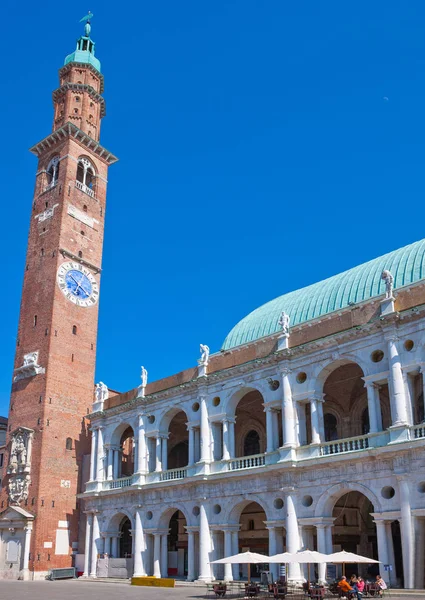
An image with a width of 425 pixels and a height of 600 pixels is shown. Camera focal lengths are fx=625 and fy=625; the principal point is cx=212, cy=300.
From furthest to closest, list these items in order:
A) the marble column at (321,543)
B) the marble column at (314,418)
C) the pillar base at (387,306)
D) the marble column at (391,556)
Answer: the marble column at (314,418), the pillar base at (387,306), the marble column at (321,543), the marble column at (391,556)

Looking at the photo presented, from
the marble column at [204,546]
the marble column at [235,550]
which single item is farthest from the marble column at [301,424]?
the marble column at [204,546]

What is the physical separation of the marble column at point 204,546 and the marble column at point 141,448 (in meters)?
6.70

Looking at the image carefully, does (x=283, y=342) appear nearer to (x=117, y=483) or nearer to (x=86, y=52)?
(x=117, y=483)

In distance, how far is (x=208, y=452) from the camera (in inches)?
1431

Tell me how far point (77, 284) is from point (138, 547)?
2130cm

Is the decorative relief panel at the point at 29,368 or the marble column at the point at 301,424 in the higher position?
the decorative relief panel at the point at 29,368

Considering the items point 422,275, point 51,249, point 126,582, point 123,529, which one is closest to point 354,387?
point 422,275

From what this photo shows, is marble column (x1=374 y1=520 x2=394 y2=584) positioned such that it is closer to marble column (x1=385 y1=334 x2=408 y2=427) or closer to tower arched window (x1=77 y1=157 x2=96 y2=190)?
marble column (x1=385 y1=334 x2=408 y2=427)

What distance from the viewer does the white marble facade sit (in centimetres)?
2747

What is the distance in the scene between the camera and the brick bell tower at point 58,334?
4425cm

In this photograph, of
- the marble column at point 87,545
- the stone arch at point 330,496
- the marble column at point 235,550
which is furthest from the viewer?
the marble column at point 87,545

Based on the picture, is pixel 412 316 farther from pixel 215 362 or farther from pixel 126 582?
pixel 126 582

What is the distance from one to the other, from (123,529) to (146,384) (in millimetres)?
13409

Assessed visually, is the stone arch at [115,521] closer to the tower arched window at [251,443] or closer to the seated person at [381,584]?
the tower arched window at [251,443]
